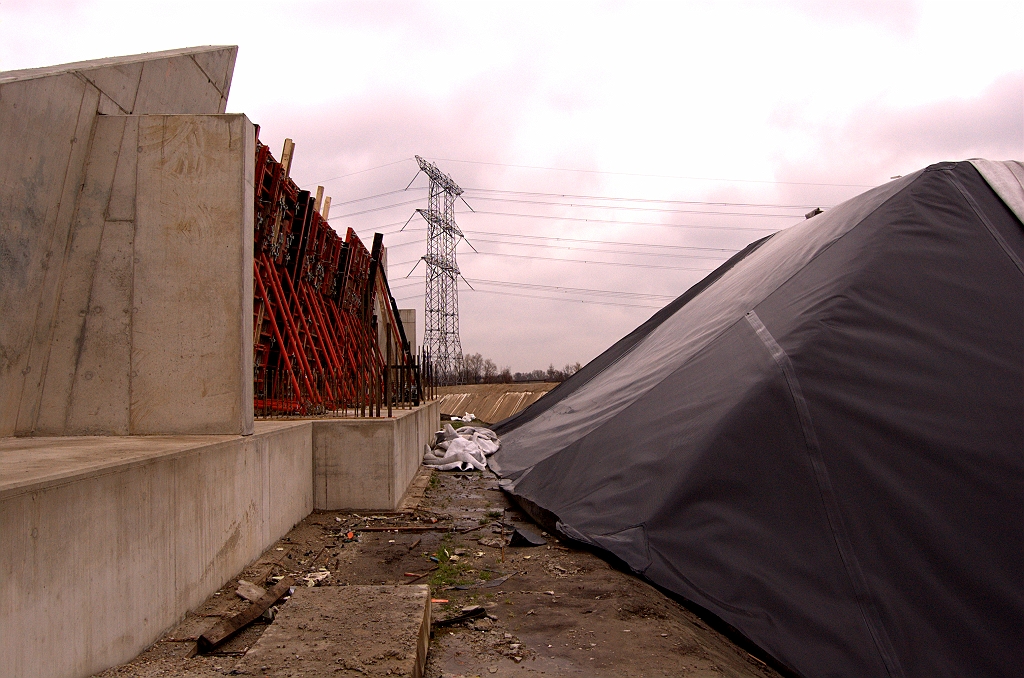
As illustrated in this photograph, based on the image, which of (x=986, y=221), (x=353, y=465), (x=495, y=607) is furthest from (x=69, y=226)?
(x=986, y=221)

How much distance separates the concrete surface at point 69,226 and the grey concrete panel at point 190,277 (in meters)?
0.03

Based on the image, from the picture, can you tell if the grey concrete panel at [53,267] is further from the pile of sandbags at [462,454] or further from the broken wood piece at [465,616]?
the pile of sandbags at [462,454]

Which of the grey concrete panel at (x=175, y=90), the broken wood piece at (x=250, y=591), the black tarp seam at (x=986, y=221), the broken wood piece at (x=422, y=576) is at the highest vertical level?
the grey concrete panel at (x=175, y=90)

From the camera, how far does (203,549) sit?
16.0ft

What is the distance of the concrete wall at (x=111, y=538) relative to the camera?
10.1 feet

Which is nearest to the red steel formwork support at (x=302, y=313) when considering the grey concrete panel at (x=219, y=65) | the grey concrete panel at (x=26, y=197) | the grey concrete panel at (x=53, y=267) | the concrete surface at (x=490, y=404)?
the grey concrete panel at (x=219, y=65)

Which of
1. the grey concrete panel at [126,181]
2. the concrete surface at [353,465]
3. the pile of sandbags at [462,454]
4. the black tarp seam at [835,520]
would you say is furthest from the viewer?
the pile of sandbags at [462,454]

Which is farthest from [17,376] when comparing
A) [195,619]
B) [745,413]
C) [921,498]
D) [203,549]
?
[921,498]

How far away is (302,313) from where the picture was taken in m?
12.5

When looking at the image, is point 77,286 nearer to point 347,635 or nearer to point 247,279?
point 247,279

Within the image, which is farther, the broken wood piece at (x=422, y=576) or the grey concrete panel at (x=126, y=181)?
the grey concrete panel at (x=126, y=181)

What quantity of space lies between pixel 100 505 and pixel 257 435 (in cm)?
264

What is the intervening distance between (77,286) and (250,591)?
2.88 m

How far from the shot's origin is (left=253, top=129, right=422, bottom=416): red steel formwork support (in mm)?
9984
